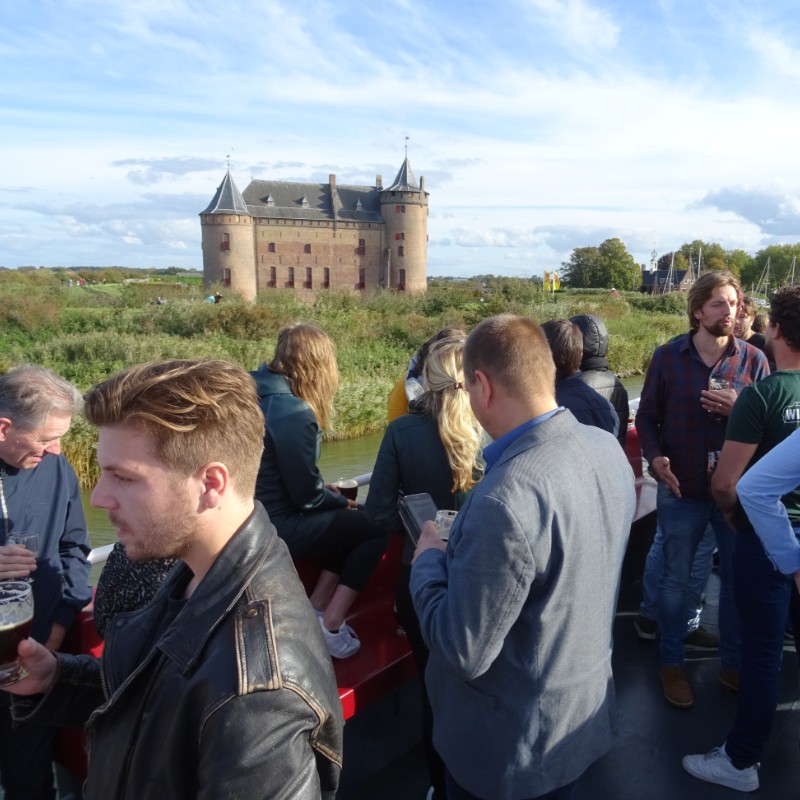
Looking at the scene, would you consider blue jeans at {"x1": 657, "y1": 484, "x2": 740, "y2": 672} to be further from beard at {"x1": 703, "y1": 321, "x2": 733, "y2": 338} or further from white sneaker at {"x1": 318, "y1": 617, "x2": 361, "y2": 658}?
white sneaker at {"x1": 318, "y1": 617, "x2": 361, "y2": 658}

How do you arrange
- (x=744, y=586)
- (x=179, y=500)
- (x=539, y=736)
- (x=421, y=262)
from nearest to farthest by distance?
1. (x=179, y=500)
2. (x=539, y=736)
3. (x=744, y=586)
4. (x=421, y=262)

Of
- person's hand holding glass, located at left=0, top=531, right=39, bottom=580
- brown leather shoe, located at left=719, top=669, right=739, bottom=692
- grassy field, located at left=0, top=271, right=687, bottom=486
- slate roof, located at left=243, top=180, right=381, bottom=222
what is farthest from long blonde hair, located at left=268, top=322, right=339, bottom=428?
slate roof, located at left=243, top=180, right=381, bottom=222

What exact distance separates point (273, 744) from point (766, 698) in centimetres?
212

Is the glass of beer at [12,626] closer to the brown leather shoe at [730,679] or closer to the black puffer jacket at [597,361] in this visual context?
the black puffer jacket at [597,361]

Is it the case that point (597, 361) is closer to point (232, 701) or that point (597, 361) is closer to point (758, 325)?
point (758, 325)

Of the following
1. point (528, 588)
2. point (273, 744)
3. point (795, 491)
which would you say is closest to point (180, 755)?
point (273, 744)

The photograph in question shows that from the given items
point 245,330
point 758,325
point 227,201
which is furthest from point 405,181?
point 758,325

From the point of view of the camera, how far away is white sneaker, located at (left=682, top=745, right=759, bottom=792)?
2.50m

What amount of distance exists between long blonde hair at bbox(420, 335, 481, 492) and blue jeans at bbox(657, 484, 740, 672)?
121cm

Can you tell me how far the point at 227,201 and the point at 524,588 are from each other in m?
54.6

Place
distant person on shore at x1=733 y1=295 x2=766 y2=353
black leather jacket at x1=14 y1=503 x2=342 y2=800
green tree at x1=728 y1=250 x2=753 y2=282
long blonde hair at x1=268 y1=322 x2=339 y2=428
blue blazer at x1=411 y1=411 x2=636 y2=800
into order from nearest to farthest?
black leather jacket at x1=14 y1=503 x2=342 y2=800, blue blazer at x1=411 y1=411 x2=636 y2=800, long blonde hair at x1=268 y1=322 x2=339 y2=428, distant person on shore at x1=733 y1=295 x2=766 y2=353, green tree at x1=728 y1=250 x2=753 y2=282

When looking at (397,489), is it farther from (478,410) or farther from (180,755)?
(180,755)

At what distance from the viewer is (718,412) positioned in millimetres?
3066

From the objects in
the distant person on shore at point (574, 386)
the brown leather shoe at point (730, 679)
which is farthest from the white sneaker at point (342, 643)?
the brown leather shoe at point (730, 679)
